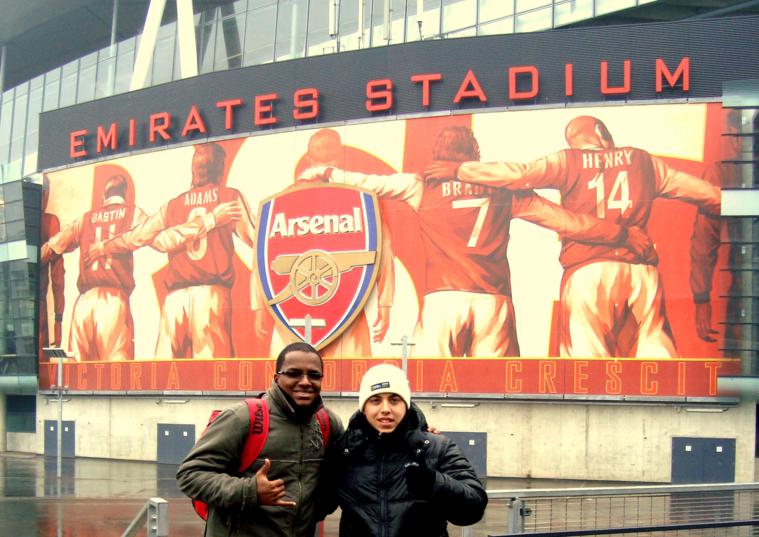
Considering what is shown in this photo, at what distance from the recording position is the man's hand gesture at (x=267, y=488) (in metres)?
5.28

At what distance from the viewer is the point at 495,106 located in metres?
32.8

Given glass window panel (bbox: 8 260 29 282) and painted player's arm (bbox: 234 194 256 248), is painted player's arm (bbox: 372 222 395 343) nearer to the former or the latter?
painted player's arm (bbox: 234 194 256 248)

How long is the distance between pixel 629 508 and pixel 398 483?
453 centimetres

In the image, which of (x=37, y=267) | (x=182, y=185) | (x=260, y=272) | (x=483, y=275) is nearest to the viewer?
(x=483, y=275)

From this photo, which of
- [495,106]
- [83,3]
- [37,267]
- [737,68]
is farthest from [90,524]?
[83,3]

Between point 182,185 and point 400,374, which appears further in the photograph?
point 182,185

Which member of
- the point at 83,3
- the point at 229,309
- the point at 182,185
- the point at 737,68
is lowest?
the point at 229,309

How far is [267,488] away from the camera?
5.27 m

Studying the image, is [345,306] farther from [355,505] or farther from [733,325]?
[355,505]

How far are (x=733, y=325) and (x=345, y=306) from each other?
432 inches

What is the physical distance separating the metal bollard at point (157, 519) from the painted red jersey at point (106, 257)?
3351 centimetres

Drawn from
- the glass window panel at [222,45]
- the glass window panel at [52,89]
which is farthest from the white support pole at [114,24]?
the glass window panel at [222,45]

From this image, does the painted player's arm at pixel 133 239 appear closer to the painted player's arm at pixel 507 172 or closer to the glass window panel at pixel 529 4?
the painted player's arm at pixel 507 172

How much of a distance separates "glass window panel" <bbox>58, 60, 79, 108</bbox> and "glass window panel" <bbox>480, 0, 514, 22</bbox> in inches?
772
